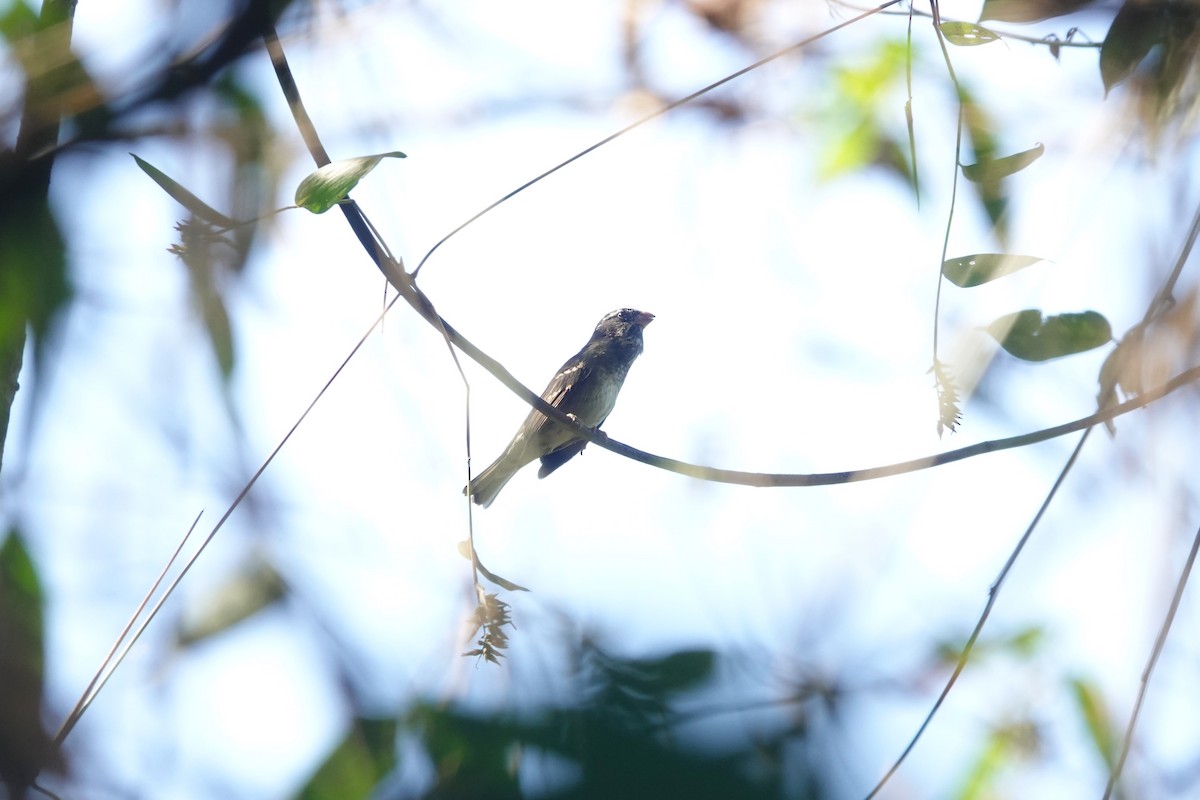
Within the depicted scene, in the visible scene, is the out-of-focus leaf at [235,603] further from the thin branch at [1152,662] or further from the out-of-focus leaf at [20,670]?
the thin branch at [1152,662]

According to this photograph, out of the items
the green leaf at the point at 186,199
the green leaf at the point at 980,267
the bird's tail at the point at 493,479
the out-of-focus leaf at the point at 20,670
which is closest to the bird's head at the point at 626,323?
the bird's tail at the point at 493,479

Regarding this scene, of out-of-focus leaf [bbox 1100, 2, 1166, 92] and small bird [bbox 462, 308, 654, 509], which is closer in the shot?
out-of-focus leaf [bbox 1100, 2, 1166, 92]

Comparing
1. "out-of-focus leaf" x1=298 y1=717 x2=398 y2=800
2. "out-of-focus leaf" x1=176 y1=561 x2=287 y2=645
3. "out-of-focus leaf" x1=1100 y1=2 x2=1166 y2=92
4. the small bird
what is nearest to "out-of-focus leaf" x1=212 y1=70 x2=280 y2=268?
"out-of-focus leaf" x1=176 y1=561 x2=287 y2=645

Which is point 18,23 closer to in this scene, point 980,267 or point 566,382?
point 980,267

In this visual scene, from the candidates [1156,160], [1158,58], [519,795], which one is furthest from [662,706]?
[1158,58]

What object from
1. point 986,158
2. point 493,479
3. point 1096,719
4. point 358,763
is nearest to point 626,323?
point 493,479

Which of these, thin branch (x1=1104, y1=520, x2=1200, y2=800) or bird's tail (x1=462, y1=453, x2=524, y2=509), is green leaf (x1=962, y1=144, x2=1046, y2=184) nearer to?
thin branch (x1=1104, y1=520, x2=1200, y2=800)

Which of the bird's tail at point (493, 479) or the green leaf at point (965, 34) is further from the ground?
the bird's tail at point (493, 479)
